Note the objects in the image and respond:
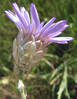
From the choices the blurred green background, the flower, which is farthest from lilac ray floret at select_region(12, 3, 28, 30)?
the blurred green background

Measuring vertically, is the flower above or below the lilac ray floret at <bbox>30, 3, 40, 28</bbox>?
below

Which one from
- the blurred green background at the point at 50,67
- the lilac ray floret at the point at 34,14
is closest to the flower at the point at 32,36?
the lilac ray floret at the point at 34,14

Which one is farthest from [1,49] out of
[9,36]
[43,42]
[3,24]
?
[43,42]

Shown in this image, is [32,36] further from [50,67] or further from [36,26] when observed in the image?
[50,67]

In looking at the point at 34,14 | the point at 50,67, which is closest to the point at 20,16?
the point at 34,14

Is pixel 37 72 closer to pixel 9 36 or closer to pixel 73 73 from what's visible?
pixel 73 73

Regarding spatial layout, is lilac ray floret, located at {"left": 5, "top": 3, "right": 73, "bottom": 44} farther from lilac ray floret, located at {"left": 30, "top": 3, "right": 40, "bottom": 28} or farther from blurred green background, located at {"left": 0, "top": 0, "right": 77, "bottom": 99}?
blurred green background, located at {"left": 0, "top": 0, "right": 77, "bottom": 99}

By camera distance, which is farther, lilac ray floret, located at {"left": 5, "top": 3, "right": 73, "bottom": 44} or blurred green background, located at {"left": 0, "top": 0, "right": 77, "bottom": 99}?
blurred green background, located at {"left": 0, "top": 0, "right": 77, "bottom": 99}

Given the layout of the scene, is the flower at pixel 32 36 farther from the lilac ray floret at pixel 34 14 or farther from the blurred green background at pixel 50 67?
the blurred green background at pixel 50 67
